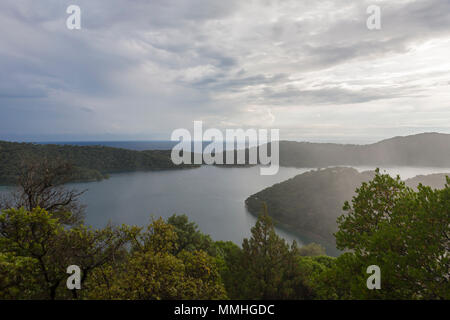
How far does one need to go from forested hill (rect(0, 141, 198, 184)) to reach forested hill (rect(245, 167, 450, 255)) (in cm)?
8086

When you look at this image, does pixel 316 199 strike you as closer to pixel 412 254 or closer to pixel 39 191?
pixel 412 254

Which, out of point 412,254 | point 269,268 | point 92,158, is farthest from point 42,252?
point 92,158

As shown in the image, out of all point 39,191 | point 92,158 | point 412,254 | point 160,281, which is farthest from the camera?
point 92,158

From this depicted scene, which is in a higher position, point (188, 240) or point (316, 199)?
point (188, 240)

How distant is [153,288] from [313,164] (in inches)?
6064

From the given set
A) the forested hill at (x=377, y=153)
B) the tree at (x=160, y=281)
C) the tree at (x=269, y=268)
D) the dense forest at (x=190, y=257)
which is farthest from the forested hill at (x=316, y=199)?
the forested hill at (x=377, y=153)

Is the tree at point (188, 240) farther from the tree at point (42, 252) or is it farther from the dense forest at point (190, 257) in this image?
the tree at point (42, 252)

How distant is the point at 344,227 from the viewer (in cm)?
987

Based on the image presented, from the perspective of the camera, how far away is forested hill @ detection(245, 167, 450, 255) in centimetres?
5431

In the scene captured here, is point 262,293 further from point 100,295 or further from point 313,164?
point 313,164

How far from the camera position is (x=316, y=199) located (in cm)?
6334

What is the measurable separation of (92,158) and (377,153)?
16457cm

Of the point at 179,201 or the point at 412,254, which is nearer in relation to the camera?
the point at 412,254
